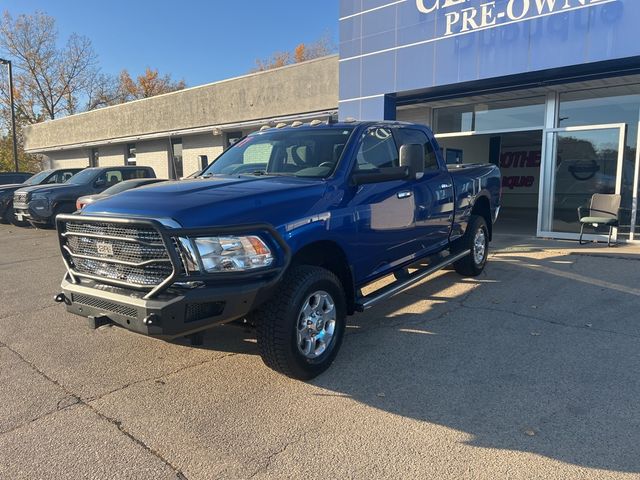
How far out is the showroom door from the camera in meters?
10.3

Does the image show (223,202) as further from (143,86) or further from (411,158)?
(143,86)

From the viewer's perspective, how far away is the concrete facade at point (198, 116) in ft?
49.1

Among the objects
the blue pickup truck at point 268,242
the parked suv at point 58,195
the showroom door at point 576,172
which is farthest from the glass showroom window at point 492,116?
the parked suv at point 58,195

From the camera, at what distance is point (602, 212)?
10.0m

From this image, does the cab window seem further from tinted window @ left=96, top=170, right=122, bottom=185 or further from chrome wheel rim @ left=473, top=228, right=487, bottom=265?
chrome wheel rim @ left=473, top=228, right=487, bottom=265

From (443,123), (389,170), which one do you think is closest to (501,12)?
(443,123)

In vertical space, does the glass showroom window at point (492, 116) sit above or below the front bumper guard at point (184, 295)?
above

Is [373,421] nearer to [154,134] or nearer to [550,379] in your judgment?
[550,379]

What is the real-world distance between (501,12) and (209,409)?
Answer: 10.0 meters

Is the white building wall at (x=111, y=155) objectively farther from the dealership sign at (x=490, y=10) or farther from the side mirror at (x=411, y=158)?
the side mirror at (x=411, y=158)

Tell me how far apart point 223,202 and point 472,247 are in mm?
4505

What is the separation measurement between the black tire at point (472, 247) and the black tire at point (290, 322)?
3531mm

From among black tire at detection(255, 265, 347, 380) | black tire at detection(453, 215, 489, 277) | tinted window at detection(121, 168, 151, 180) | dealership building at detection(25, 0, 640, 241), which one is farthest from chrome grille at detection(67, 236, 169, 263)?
tinted window at detection(121, 168, 151, 180)

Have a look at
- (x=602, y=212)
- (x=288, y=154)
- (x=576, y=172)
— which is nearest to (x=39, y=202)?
(x=288, y=154)
